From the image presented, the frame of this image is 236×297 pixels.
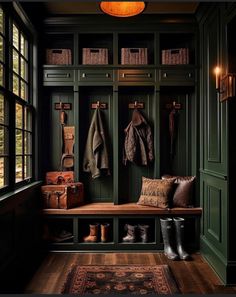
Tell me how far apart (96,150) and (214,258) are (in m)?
1.91

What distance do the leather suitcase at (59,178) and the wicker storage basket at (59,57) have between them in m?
1.47

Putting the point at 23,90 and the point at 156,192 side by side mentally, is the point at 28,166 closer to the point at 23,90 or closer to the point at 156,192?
the point at 23,90

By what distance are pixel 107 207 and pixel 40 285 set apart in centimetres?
124

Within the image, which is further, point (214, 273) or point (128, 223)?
point (128, 223)

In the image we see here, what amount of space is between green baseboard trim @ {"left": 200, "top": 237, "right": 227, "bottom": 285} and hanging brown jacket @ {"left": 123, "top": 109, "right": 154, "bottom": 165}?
4.06 ft

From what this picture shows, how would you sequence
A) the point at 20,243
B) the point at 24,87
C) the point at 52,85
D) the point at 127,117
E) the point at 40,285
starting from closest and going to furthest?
the point at 40,285, the point at 20,243, the point at 24,87, the point at 52,85, the point at 127,117

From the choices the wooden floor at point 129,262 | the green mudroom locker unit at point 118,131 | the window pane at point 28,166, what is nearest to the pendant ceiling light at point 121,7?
the green mudroom locker unit at point 118,131

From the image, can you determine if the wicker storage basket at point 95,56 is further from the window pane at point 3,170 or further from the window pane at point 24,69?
the window pane at point 3,170

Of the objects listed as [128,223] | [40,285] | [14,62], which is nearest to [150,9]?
[14,62]

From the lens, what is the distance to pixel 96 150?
147 inches

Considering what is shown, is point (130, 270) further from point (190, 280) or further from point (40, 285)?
point (40, 285)

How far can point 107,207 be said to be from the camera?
11.6 feet

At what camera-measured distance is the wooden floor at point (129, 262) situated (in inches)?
99.3

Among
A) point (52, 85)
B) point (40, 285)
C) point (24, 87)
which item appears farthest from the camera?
point (52, 85)
